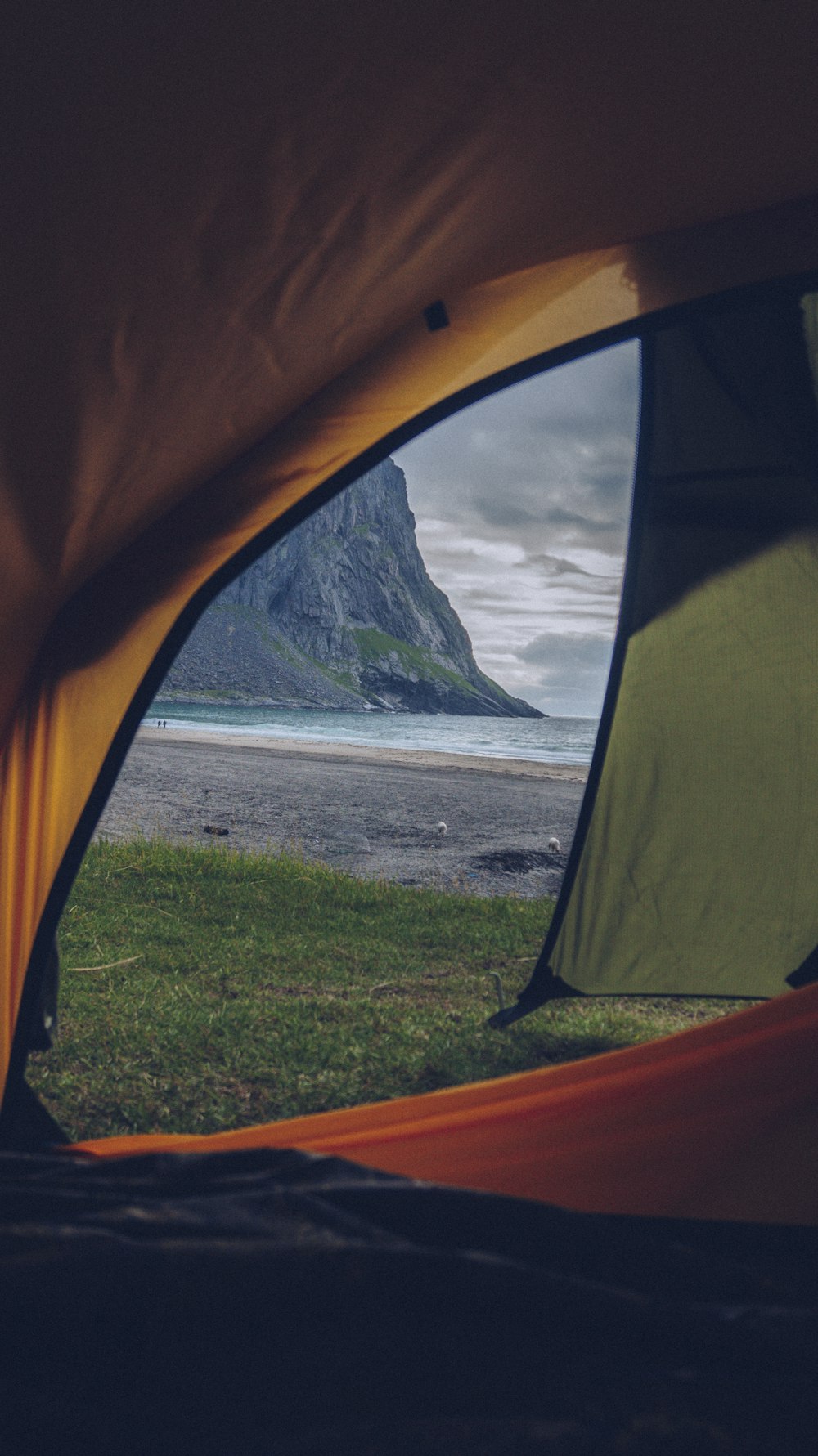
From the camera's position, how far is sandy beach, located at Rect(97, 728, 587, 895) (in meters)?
6.77

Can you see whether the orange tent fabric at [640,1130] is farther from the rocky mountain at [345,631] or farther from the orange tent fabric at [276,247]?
the rocky mountain at [345,631]

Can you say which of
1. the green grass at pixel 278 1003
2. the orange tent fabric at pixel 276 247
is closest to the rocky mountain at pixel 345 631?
the green grass at pixel 278 1003

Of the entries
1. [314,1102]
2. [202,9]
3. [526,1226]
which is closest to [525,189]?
[202,9]

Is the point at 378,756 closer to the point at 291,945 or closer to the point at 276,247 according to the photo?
the point at 291,945

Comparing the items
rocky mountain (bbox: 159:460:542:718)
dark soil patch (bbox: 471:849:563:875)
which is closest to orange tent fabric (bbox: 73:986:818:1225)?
dark soil patch (bbox: 471:849:563:875)

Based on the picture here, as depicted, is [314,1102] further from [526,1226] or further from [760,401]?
[760,401]

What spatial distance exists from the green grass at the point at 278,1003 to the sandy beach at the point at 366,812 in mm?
1363

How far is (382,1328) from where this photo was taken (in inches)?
44.1

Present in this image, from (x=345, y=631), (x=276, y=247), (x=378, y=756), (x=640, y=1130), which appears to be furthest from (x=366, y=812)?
(x=345, y=631)

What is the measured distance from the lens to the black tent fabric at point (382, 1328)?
3.23 ft

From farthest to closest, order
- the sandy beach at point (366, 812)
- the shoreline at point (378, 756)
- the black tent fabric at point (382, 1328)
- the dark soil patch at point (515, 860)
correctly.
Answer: the shoreline at point (378, 756)
the dark soil patch at point (515, 860)
the sandy beach at point (366, 812)
the black tent fabric at point (382, 1328)

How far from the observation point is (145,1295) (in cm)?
113

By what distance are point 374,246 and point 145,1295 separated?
5.57 feet

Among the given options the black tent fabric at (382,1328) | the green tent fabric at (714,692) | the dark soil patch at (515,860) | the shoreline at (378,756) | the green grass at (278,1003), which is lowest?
the dark soil patch at (515,860)
